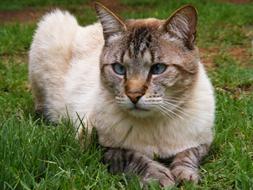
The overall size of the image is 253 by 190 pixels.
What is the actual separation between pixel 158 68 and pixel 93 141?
65 cm

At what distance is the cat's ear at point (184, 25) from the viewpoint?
3.58 m

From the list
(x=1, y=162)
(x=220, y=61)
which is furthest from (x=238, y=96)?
(x=1, y=162)

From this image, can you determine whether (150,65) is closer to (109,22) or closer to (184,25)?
(184,25)

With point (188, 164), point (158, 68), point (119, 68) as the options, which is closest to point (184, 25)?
point (158, 68)

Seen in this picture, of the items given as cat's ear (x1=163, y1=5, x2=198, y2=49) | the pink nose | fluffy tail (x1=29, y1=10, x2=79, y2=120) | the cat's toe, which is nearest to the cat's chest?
the cat's toe

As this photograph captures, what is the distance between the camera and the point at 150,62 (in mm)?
3523

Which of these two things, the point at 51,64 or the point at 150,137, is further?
the point at 51,64

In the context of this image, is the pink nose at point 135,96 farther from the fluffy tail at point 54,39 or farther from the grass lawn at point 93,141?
the fluffy tail at point 54,39

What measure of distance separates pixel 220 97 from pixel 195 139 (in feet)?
4.88

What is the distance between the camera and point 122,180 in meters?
3.46

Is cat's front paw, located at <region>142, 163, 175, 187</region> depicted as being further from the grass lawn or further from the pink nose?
the pink nose

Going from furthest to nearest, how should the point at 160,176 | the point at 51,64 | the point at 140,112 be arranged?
the point at 51,64, the point at 140,112, the point at 160,176

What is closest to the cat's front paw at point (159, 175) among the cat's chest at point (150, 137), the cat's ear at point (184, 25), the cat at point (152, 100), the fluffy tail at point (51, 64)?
the cat at point (152, 100)

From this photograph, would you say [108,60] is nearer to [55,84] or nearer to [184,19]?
[184,19]
